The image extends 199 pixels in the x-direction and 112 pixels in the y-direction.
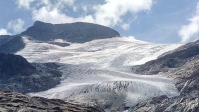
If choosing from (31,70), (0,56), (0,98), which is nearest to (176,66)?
(31,70)

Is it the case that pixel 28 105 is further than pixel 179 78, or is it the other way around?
pixel 179 78

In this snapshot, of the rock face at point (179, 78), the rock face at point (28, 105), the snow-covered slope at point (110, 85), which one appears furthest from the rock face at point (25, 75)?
the rock face at point (28, 105)

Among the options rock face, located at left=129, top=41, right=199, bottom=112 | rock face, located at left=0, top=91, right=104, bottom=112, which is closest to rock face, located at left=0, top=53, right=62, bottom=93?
rock face, located at left=129, top=41, right=199, bottom=112

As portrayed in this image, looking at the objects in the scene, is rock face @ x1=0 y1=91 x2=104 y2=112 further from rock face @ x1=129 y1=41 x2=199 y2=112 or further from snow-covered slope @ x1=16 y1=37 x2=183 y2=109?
snow-covered slope @ x1=16 y1=37 x2=183 y2=109

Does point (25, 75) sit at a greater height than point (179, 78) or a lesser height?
lesser

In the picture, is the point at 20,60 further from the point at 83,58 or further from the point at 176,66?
the point at 176,66

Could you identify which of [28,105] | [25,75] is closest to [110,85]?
[25,75]

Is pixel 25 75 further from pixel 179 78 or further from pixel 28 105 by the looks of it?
pixel 28 105
